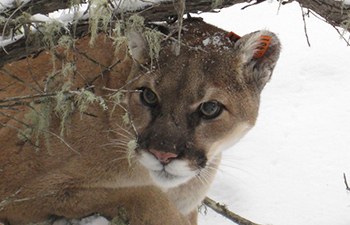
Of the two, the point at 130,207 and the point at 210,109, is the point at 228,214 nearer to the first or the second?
the point at 130,207

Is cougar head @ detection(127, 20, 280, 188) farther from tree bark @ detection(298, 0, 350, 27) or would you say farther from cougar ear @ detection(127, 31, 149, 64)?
tree bark @ detection(298, 0, 350, 27)

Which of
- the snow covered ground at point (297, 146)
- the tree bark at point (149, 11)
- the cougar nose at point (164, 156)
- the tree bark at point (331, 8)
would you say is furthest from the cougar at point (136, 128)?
the snow covered ground at point (297, 146)

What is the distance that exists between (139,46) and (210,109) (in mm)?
598

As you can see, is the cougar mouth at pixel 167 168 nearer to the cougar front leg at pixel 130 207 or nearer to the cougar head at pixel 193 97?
the cougar head at pixel 193 97

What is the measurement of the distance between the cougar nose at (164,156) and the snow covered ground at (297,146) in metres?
1.64

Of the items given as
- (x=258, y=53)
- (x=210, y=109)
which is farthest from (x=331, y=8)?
(x=210, y=109)

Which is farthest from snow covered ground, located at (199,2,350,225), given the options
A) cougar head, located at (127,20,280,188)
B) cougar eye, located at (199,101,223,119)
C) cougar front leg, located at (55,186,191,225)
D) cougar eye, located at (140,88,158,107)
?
cougar eye, located at (140,88,158,107)

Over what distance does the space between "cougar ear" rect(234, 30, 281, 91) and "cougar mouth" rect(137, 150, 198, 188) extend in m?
0.78

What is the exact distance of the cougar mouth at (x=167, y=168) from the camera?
8.78 feet

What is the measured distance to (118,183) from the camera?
328 centimetres

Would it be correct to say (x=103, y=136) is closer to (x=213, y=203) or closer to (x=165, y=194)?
(x=165, y=194)

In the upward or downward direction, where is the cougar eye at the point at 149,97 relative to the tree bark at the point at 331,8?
downward

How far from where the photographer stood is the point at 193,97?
2.76 m

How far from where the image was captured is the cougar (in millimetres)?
2732
